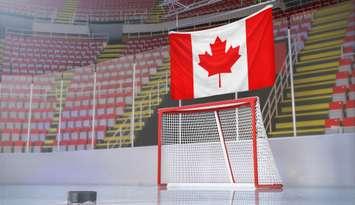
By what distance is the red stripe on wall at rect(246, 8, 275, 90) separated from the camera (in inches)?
178

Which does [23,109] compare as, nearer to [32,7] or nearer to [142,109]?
[142,109]

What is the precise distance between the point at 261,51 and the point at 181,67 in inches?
41.2

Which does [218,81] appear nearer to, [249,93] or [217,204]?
[249,93]

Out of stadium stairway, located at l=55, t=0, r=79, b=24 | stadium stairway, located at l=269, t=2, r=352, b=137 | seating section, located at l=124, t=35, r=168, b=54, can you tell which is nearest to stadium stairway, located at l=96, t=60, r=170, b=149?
stadium stairway, located at l=269, t=2, r=352, b=137

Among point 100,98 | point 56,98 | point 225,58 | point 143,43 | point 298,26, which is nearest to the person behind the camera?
point 225,58

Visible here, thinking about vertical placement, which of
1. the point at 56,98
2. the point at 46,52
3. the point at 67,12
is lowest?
the point at 56,98

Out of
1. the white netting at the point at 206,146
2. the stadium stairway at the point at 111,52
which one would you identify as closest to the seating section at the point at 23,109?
the white netting at the point at 206,146

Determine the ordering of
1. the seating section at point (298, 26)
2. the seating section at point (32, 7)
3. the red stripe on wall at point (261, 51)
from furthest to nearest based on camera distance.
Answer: the seating section at point (32, 7) < the seating section at point (298, 26) < the red stripe on wall at point (261, 51)

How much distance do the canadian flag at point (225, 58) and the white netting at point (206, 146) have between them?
30cm

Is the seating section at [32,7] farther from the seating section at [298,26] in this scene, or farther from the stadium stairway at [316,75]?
the stadium stairway at [316,75]

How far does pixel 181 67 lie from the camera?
204 inches

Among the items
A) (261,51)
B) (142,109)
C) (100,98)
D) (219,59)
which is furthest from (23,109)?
(261,51)

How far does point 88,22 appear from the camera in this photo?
12078 millimetres

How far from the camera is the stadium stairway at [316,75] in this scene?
585cm
